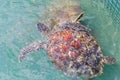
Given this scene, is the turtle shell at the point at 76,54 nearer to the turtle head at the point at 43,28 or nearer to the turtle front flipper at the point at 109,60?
the turtle front flipper at the point at 109,60

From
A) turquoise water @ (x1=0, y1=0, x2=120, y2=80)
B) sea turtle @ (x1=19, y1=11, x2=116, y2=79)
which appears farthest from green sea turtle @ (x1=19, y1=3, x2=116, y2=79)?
turquoise water @ (x1=0, y1=0, x2=120, y2=80)

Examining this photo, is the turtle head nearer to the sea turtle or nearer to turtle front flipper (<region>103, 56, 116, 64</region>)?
the sea turtle

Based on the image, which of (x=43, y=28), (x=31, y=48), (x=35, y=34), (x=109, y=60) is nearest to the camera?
(x=109, y=60)

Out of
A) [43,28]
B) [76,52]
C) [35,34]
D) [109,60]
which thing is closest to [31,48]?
[43,28]

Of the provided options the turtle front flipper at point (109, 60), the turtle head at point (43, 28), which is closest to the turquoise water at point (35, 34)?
the turtle front flipper at point (109, 60)

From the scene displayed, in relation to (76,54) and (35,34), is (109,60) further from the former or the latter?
(35,34)

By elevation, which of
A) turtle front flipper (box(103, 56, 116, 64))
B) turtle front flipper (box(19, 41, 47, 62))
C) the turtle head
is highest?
the turtle head

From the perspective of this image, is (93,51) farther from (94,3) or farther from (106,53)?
(94,3)
